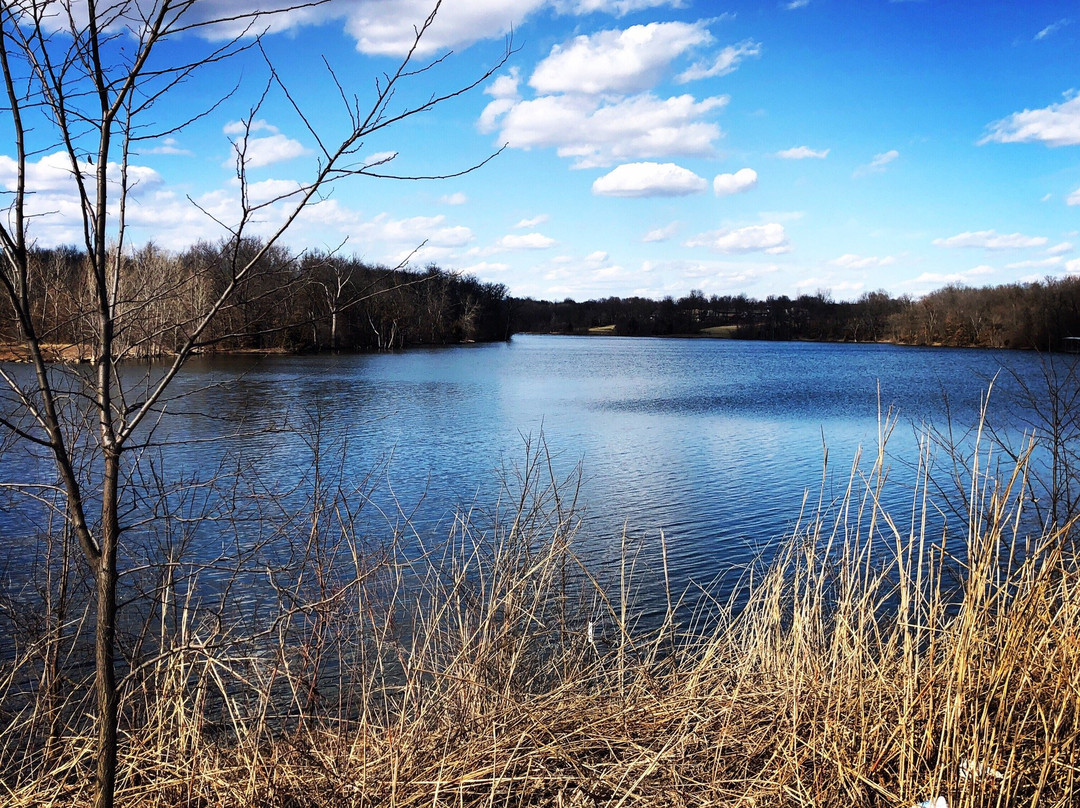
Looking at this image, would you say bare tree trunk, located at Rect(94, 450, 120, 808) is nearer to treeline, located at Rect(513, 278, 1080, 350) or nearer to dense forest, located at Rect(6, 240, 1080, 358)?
dense forest, located at Rect(6, 240, 1080, 358)

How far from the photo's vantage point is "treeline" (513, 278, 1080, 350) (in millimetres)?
68312

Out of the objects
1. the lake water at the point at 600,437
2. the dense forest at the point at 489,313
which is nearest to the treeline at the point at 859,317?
the dense forest at the point at 489,313

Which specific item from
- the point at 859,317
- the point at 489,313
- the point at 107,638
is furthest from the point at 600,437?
the point at 859,317

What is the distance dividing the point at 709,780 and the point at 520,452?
14.6 m

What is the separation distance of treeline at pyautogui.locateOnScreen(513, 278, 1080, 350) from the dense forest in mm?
187

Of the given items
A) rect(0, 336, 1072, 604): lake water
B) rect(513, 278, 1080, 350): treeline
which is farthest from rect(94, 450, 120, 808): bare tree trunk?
rect(513, 278, 1080, 350): treeline

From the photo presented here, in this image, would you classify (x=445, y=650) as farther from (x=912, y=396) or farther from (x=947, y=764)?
(x=912, y=396)

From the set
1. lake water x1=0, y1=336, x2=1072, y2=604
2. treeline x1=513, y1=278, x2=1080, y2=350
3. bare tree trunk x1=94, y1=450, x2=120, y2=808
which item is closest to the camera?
bare tree trunk x1=94, y1=450, x2=120, y2=808

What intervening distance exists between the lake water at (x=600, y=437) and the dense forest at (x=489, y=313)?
52 cm

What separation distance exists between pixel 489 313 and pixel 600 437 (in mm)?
79318

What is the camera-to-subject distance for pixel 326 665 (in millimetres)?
7090

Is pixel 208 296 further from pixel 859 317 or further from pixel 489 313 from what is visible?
pixel 859 317

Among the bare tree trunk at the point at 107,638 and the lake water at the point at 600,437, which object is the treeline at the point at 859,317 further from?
the bare tree trunk at the point at 107,638

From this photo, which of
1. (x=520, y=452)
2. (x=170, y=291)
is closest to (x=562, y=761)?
(x=170, y=291)
